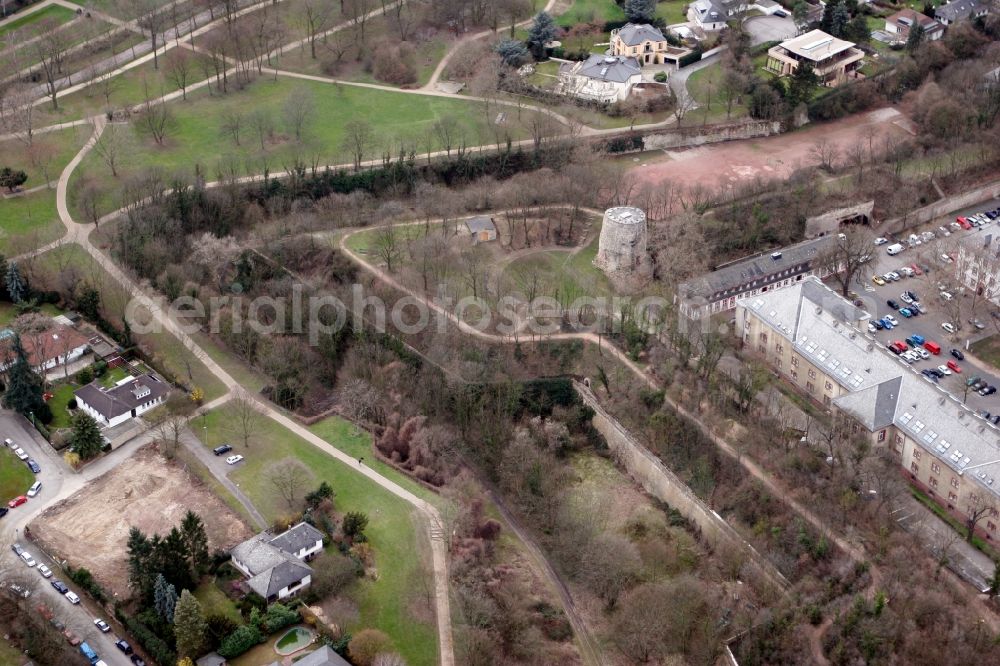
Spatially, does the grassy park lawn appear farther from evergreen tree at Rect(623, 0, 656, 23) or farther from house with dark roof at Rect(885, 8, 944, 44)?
house with dark roof at Rect(885, 8, 944, 44)

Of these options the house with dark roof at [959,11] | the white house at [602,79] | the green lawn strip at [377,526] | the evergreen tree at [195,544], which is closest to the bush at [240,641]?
the green lawn strip at [377,526]

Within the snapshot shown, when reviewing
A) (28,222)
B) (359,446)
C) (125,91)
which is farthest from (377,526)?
(125,91)

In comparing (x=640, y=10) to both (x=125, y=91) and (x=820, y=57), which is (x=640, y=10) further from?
(x=125, y=91)

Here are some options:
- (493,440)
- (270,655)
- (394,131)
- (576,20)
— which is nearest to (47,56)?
(394,131)

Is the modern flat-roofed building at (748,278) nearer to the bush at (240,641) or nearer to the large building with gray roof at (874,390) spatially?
the large building with gray roof at (874,390)

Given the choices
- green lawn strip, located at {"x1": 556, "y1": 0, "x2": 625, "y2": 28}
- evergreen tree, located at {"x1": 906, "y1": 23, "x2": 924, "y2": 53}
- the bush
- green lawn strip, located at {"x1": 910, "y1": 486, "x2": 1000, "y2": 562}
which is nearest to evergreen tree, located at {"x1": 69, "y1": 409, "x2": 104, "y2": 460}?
the bush

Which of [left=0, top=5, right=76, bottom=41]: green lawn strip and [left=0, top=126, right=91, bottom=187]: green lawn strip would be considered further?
[left=0, top=5, right=76, bottom=41]: green lawn strip
